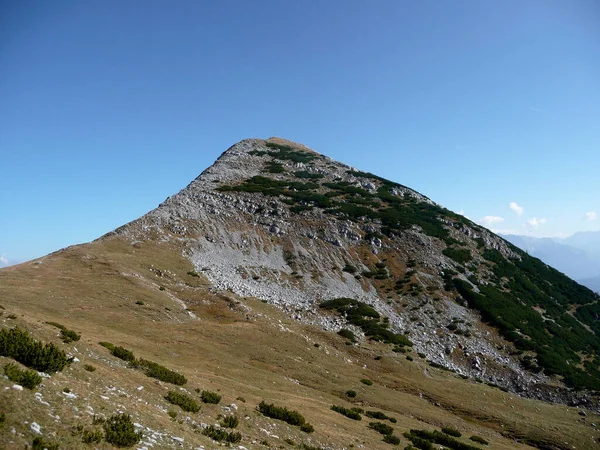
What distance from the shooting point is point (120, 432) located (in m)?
12.7

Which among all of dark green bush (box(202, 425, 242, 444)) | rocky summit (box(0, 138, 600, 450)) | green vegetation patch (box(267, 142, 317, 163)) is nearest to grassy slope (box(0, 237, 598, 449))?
rocky summit (box(0, 138, 600, 450))

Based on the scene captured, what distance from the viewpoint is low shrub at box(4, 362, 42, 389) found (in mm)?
13430

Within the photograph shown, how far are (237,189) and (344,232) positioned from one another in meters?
35.1

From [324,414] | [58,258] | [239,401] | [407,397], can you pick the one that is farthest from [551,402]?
[58,258]

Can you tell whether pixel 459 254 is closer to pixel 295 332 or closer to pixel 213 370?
pixel 295 332

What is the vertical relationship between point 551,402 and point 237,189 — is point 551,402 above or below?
below

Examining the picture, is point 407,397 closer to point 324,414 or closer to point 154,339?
point 324,414

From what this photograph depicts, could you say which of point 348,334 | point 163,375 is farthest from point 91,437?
point 348,334

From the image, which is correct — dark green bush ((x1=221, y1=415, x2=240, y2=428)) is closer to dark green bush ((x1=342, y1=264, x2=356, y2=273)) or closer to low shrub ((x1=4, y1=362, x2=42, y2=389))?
low shrub ((x1=4, y1=362, x2=42, y2=389))

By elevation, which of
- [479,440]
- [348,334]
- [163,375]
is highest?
[163,375]

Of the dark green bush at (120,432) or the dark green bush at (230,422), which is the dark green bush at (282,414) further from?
the dark green bush at (120,432)

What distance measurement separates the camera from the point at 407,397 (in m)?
42.4

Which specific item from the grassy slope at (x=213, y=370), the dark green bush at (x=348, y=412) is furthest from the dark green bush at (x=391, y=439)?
the dark green bush at (x=348, y=412)

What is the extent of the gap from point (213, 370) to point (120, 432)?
21166mm
